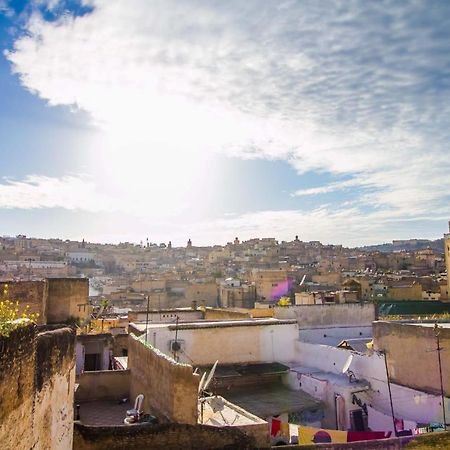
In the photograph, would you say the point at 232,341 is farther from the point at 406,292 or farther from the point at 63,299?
the point at 406,292

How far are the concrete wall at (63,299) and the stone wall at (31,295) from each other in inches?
37.6

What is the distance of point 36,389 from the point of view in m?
5.69

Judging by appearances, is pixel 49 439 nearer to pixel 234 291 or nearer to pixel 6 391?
pixel 6 391

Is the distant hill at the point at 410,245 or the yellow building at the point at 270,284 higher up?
the distant hill at the point at 410,245

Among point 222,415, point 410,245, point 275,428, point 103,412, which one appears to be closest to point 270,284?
point 275,428

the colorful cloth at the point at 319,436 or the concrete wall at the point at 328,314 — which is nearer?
the colorful cloth at the point at 319,436

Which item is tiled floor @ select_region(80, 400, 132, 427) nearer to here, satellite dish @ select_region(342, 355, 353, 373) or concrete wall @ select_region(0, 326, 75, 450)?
concrete wall @ select_region(0, 326, 75, 450)

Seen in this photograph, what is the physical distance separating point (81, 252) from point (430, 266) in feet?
235

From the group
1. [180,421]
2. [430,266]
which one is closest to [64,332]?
[180,421]

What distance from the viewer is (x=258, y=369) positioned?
712 inches

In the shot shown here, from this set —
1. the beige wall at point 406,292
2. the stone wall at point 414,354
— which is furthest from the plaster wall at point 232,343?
the beige wall at point 406,292

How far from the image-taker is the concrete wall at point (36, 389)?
15.6 ft

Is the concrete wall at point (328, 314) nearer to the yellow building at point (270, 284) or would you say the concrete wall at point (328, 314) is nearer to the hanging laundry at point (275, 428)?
the hanging laundry at point (275, 428)

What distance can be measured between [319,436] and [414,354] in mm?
4588
